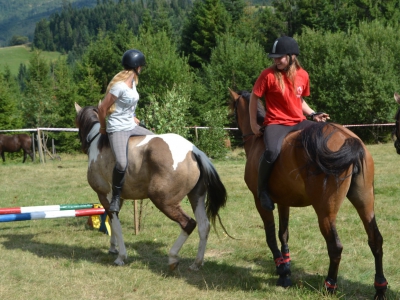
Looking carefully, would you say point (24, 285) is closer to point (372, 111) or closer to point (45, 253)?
point (45, 253)

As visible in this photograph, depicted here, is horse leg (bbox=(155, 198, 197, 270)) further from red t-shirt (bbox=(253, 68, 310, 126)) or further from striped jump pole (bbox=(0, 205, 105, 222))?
striped jump pole (bbox=(0, 205, 105, 222))

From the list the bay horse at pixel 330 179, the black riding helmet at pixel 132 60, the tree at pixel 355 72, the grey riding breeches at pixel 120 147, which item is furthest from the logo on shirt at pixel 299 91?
the tree at pixel 355 72

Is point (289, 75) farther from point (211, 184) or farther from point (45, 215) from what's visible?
point (45, 215)

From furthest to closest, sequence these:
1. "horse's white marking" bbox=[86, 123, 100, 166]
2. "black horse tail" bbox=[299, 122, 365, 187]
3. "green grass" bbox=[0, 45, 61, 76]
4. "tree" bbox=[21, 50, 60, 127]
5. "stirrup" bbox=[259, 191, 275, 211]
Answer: "green grass" bbox=[0, 45, 61, 76], "tree" bbox=[21, 50, 60, 127], "horse's white marking" bbox=[86, 123, 100, 166], "stirrup" bbox=[259, 191, 275, 211], "black horse tail" bbox=[299, 122, 365, 187]

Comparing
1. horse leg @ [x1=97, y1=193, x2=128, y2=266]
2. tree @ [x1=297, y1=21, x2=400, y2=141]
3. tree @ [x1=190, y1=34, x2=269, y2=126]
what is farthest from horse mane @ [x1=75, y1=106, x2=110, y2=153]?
tree @ [x1=190, y1=34, x2=269, y2=126]

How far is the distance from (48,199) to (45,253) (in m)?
5.00

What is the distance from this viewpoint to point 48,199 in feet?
38.4

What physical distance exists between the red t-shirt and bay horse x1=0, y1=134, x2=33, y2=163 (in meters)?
22.6

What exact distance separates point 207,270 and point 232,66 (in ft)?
126

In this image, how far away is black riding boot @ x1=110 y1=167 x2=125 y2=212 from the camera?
611cm

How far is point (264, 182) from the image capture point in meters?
4.98

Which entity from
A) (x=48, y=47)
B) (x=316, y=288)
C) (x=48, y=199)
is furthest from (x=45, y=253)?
(x=48, y=47)

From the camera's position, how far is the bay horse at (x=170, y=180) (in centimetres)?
596

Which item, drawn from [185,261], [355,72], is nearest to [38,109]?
[355,72]
